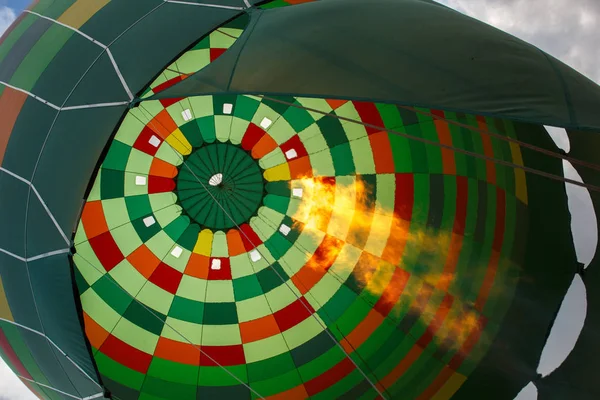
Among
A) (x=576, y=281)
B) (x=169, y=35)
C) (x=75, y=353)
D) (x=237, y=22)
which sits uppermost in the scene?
(x=237, y=22)

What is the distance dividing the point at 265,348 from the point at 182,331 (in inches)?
34.6

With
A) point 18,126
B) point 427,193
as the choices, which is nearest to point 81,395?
point 18,126

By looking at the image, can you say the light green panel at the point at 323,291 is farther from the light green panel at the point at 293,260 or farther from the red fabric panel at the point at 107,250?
the red fabric panel at the point at 107,250

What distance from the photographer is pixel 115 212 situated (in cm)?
594

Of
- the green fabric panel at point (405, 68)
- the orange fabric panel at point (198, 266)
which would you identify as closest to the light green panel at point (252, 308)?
the orange fabric panel at point (198, 266)

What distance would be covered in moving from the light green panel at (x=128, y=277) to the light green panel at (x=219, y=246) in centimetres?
81

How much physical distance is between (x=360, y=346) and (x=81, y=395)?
2.74m

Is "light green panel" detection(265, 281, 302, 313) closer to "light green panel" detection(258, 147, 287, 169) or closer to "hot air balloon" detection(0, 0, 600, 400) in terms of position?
"hot air balloon" detection(0, 0, 600, 400)

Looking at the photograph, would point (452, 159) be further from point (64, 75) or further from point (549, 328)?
point (64, 75)

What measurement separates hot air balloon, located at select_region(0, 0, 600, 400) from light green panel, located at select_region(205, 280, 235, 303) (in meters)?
0.02

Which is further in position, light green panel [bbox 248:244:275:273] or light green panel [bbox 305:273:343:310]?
light green panel [bbox 248:244:275:273]

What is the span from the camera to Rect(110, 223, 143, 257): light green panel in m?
6.00

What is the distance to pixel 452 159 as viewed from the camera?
20.0 feet

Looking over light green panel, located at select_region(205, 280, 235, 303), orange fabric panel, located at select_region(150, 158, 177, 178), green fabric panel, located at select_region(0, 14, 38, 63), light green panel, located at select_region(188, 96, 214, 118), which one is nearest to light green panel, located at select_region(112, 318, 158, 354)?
light green panel, located at select_region(205, 280, 235, 303)
